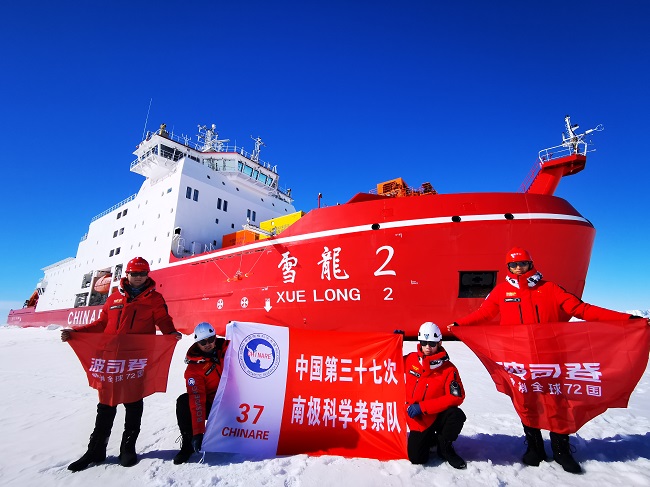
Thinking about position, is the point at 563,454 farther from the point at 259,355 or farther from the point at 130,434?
the point at 130,434

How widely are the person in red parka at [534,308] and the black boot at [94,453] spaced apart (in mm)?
3496

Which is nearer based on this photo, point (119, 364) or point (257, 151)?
point (119, 364)

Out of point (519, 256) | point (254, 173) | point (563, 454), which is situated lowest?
point (563, 454)

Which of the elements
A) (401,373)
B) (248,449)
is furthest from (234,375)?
(401,373)

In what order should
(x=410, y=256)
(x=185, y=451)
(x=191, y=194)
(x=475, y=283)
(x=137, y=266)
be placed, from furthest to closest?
(x=191, y=194) < (x=410, y=256) < (x=475, y=283) < (x=137, y=266) < (x=185, y=451)

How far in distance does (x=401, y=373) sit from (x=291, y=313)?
6488mm

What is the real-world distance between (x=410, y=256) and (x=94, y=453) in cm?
668

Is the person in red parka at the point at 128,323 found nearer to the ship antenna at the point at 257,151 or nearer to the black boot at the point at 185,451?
the black boot at the point at 185,451

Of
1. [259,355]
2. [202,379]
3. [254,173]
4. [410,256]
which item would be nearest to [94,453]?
[202,379]

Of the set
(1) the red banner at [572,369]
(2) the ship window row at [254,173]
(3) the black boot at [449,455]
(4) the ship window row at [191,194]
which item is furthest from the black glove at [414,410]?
(2) the ship window row at [254,173]

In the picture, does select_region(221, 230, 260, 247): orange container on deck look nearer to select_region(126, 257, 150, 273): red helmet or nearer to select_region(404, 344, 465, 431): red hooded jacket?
select_region(126, 257, 150, 273): red helmet

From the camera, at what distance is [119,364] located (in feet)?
10.2

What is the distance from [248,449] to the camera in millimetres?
2941

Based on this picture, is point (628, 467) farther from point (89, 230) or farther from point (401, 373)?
point (89, 230)
